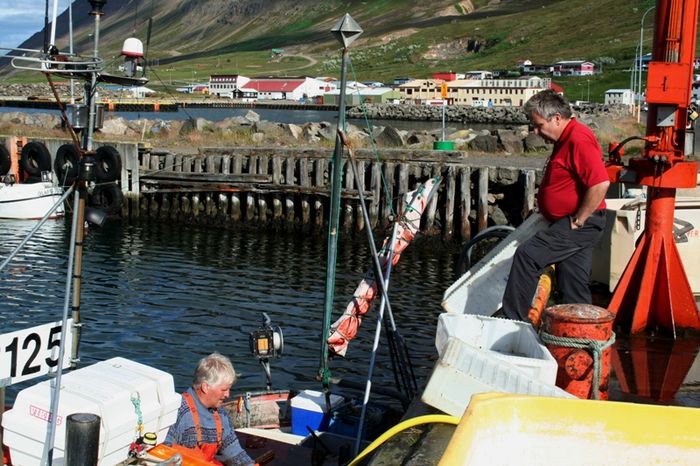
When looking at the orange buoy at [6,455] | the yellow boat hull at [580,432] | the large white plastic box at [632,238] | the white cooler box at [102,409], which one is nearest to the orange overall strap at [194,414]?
the white cooler box at [102,409]

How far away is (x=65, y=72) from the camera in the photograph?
7.68 meters

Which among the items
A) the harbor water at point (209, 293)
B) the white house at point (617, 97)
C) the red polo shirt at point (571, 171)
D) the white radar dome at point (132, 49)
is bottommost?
the harbor water at point (209, 293)

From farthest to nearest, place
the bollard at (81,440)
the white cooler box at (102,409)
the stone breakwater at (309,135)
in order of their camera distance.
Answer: the stone breakwater at (309,135) → the white cooler box at (102,409) → the bollard at (81,440)

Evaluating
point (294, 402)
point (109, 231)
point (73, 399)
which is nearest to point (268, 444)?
point (294, 402)

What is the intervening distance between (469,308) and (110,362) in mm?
3198

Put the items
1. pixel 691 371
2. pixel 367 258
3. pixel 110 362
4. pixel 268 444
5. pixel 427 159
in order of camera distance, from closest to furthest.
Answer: pixel 110 362 < pixel 268 444 < pixel 691 371 < pixel 367 258 < pixel 427 159

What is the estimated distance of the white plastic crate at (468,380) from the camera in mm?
5359

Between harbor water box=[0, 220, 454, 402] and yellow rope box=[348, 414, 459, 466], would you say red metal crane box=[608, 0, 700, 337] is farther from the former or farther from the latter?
yellow rope box=[348, 414, 459, 466]

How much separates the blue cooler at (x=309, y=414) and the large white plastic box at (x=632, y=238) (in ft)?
22.2

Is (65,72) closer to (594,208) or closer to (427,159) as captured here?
(594,208)

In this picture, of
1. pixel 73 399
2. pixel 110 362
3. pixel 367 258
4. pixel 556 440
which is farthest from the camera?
pixel 367 258

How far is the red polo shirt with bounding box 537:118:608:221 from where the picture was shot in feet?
24.3

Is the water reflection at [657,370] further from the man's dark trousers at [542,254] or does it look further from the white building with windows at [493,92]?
the white building with windows at [493,92]

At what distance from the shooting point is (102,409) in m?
6.14
